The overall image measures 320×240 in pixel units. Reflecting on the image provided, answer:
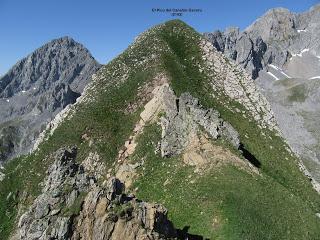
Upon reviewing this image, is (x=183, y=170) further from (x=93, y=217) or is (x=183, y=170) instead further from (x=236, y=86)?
→ (x=236, y=86)

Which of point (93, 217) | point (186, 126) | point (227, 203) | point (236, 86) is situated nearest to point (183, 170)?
point (186, 126)

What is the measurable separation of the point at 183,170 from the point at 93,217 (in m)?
21.2

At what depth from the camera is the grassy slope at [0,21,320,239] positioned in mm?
51969

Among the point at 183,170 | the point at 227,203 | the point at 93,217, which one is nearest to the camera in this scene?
the point at 93,217

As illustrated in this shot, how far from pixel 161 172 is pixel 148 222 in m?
22.3

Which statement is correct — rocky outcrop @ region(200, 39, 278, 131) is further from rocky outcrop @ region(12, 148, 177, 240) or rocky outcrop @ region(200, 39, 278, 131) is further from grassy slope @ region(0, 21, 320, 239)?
rocky outcrop @ region(12, 148, 177, 240)

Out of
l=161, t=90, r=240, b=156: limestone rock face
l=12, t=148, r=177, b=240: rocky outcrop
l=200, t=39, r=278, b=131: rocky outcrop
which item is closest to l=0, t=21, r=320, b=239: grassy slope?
l=161, t=90, r=240, b=156: limestone rock face

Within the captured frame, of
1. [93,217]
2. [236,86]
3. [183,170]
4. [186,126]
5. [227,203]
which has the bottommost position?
[93,217]

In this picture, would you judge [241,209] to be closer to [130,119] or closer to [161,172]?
[161,172]

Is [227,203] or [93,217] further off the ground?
[227,203]

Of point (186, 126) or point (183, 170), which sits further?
point (186, 126)

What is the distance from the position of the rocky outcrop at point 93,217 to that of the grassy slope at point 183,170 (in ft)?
33.8

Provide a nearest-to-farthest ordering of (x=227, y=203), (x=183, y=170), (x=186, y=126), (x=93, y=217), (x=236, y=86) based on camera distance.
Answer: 1. (x=93, y=217)
2. (x=227, y=203)
3. (x=183, y=170)
4. (x=186, y=126)
5. (x=236, y=86)

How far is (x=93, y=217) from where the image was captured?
→ 40.1m
